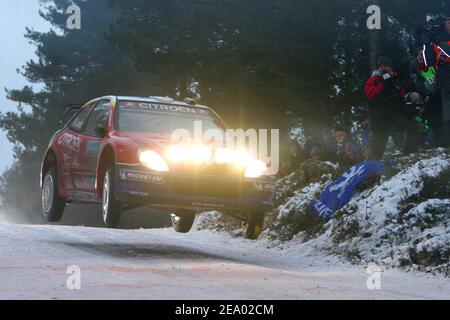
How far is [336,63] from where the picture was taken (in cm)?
1923

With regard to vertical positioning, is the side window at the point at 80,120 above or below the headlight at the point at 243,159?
above

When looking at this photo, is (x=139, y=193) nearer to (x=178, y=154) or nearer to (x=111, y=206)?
(x=111, y=206)

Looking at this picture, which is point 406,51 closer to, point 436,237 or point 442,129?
point 442,129

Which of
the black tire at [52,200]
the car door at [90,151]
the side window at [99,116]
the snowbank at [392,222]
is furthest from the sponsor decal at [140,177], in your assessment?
the snowbank at [392,222]

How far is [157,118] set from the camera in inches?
425

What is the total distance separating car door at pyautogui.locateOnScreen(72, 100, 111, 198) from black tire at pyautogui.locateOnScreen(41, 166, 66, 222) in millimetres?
694

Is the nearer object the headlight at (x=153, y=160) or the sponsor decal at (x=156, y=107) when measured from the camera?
the headlight at (x=153, y=160)

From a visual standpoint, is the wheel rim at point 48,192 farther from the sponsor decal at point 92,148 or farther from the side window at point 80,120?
the sponsor decal at point 92,148

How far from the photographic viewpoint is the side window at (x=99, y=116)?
10906mm

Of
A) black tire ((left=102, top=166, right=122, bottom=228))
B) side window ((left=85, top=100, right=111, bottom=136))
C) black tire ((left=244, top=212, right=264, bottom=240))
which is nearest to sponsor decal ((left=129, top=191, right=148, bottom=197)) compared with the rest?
black tire ((left=102, top=166, right=122, bottom=228))

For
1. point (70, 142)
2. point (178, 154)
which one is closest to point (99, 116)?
point (70, 142)

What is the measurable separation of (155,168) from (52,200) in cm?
266

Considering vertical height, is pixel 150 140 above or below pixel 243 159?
above

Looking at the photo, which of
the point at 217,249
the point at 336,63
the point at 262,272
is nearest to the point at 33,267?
the point at 262,272
